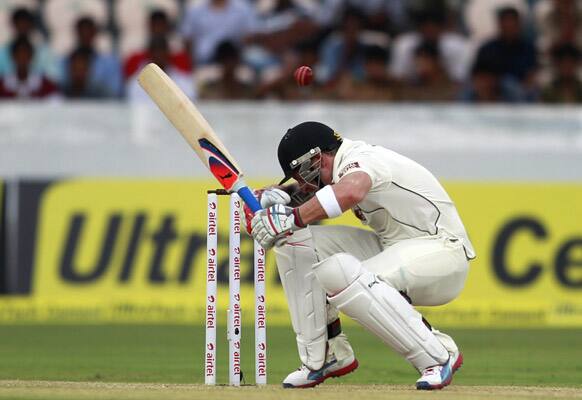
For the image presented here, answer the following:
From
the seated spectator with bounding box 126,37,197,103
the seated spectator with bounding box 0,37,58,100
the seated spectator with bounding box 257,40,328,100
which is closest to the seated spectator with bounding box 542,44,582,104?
the seated spectator with bounding box 257,40,328,100

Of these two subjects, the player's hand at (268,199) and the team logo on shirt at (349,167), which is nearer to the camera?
the team logo on shirt at (349,167)

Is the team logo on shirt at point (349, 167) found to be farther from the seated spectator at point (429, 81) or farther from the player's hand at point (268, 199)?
the seated spectator at point (429, 81)

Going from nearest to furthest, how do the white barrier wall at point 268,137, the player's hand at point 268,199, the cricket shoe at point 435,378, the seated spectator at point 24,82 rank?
the cricket shoe at point 435,378 < the player's hand at point 268,199 < the white barrier wall at point 268,137 < the seated spectator at point 24,82

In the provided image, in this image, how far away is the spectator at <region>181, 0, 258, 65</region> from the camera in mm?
12711

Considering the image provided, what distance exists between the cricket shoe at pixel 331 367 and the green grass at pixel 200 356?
45cm

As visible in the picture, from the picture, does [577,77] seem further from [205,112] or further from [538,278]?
[205,112]

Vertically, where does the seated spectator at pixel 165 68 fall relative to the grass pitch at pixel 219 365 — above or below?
above

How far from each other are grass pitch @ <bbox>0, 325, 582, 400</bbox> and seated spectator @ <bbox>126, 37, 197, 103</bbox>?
2400 millimetres

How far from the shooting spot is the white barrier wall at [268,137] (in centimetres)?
1112

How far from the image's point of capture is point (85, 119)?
36.6 ft

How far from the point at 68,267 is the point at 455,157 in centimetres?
324

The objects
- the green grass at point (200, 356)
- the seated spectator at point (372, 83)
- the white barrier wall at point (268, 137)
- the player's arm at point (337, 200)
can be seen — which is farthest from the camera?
the seated spectator at point (372, 83)

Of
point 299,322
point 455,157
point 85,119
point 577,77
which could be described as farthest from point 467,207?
point 299,322

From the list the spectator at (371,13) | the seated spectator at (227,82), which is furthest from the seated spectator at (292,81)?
the spectator at (371,13)
